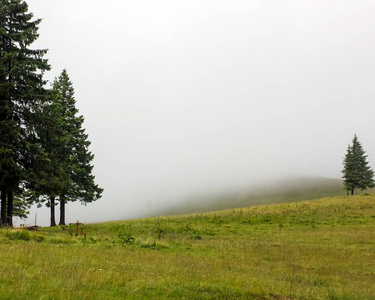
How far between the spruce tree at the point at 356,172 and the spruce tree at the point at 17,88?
201 ft

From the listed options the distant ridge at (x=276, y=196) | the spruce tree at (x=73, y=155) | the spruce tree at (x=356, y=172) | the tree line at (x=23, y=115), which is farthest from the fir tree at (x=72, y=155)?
the distant ridge at (x=276, y=196)

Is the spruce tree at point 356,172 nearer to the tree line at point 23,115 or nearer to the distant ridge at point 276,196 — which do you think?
the distant ridge at point 276,196

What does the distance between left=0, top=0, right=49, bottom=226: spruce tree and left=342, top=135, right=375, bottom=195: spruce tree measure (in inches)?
2416

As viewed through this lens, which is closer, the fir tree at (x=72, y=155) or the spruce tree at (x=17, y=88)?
the spruce tree at (x=17, y=88)

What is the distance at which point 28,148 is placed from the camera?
19.4m

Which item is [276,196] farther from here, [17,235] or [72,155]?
[17,235]

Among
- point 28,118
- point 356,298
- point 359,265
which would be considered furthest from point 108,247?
point 28,118

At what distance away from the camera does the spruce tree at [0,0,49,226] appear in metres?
18.2

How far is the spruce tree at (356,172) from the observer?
58438mm

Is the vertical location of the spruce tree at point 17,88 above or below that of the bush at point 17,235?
above

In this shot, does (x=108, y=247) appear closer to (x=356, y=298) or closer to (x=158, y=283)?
(x=158, y=283)

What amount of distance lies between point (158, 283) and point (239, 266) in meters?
4.88

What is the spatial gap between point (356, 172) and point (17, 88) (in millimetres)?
64317

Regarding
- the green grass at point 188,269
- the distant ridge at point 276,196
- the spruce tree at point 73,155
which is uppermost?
the spruce tree at point 73,155
